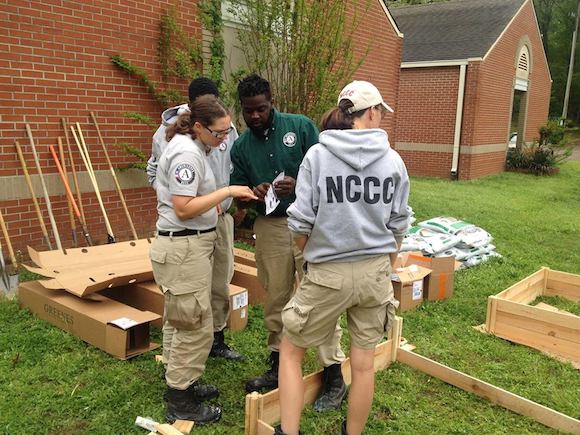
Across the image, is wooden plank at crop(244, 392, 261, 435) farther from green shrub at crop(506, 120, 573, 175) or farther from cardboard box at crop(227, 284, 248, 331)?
green shrub at crop(506, 120, 573, 175)

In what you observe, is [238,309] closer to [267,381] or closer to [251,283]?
[251,283]

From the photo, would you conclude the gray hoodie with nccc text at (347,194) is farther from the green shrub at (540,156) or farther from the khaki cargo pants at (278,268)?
the green shrub at (540,156)

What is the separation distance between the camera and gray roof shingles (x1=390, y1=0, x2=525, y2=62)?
54.8ft

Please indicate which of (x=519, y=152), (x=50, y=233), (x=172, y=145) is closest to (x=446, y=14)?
(x=519, y=152)

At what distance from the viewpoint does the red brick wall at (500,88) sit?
16391mm

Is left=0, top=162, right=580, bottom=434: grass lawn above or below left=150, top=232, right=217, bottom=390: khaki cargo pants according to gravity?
below

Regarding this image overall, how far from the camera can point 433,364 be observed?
3.70m

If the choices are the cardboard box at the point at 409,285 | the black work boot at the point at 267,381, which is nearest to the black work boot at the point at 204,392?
the black work boot at the point at 267,381

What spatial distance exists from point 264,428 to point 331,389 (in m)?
0.65

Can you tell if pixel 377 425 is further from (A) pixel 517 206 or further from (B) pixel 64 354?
(A) pixel 517 206

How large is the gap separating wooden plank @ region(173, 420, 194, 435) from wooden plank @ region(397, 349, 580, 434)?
1.71m

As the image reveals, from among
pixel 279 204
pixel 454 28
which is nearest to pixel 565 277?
pixel 279 204

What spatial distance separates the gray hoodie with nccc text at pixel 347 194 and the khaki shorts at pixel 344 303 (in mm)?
65

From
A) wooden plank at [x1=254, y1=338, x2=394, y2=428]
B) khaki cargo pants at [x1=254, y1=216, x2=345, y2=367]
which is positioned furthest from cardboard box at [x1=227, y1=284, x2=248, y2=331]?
wooden plank at [x1=254, y1=338, x2=394, y2=428]
